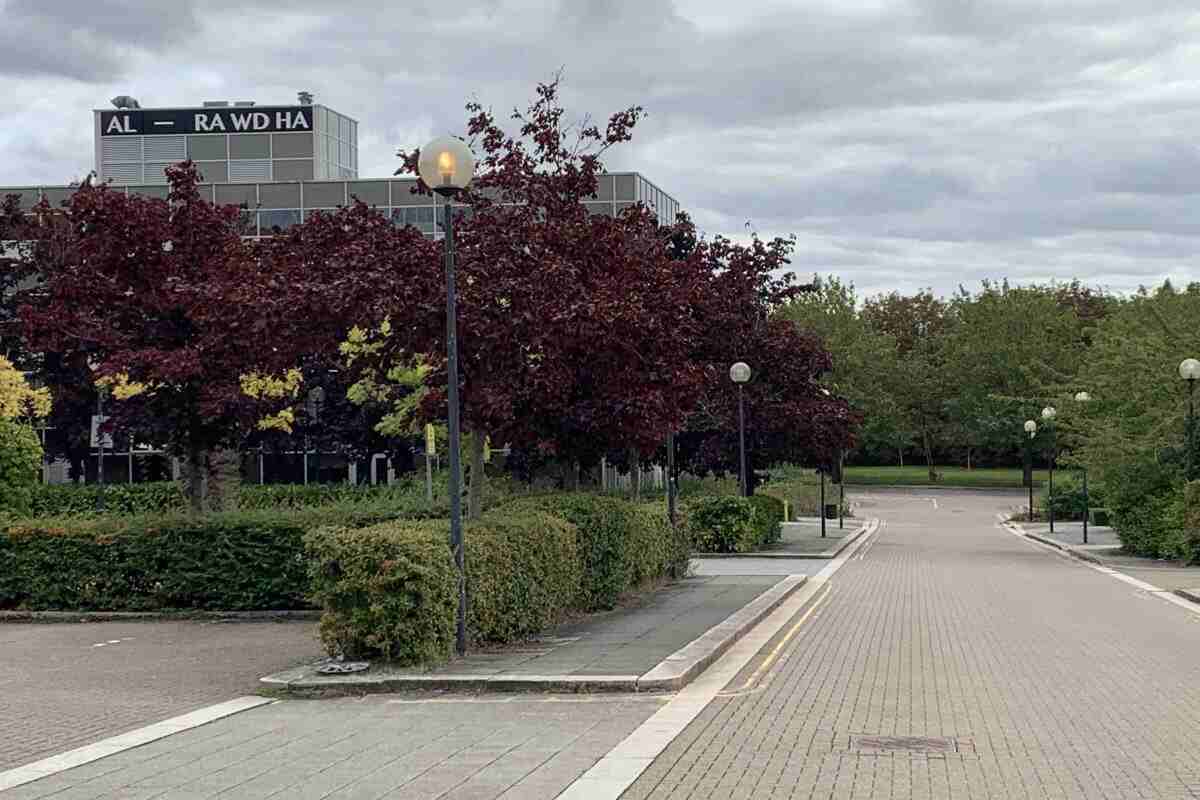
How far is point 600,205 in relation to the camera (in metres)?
59.9

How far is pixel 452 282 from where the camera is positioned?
43.3 feet

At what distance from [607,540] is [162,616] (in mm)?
5629

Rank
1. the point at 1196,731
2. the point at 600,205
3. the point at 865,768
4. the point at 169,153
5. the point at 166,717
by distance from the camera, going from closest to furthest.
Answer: the point at 865,768 < the point at 1196,731 < the point at 166,717 < the point at 600,205 < the point at 169,153

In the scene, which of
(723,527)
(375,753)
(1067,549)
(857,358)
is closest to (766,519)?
(723,527)

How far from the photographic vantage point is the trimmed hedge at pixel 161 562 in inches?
716

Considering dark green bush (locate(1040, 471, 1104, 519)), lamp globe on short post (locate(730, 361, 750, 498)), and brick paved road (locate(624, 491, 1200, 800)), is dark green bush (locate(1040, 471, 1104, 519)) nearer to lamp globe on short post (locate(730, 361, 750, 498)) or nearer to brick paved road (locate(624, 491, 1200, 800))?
lamp globe on short post (locate(730, 361, 750, 498))

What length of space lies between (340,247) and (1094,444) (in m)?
24.5

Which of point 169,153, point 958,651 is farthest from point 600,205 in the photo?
point 958,651

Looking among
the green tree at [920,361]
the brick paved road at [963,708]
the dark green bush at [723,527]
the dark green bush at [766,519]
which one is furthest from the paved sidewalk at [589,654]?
the green tree at [920,361]

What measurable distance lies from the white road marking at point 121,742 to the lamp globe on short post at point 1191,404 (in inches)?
960

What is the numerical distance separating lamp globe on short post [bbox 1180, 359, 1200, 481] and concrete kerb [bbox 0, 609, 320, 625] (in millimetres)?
20340

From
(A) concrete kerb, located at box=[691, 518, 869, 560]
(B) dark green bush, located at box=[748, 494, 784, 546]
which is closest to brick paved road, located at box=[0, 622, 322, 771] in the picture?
(A) concrete kerb, located at box=[691, 518, 869, 560]

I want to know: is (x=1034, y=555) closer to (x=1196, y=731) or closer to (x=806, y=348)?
(x=806, y=348)

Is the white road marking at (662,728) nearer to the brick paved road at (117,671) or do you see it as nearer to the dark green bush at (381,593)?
the dark green bush at (381,593)
